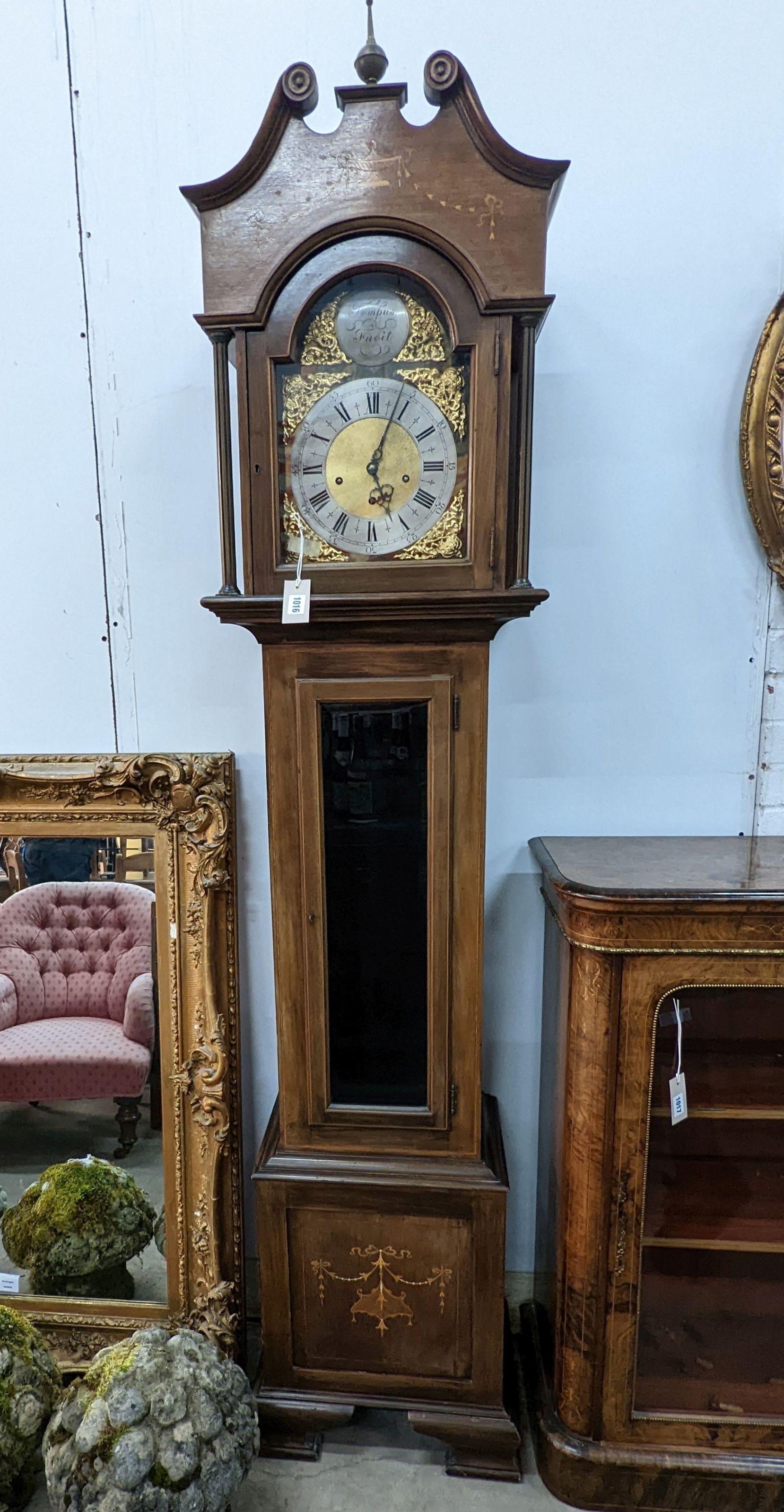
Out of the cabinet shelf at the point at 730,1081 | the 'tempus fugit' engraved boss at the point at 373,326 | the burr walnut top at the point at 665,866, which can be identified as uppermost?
the 'tempus fugit' engraved boss at the point at 373,326

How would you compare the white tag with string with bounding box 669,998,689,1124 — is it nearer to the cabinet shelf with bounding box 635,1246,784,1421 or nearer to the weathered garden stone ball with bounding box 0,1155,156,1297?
the cabinet shelf with bounding box 635,1246,784,1421

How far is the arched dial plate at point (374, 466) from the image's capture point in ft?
3.87

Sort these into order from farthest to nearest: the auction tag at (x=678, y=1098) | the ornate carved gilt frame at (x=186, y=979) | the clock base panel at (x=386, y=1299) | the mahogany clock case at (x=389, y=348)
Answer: the ornate carved gilt frame at (x=186, y=979) < the clock base panel at (x=386, y=1299) < the auction tag at (x=678, y=1098) < the mahogany clock case at (x=389, y=348)

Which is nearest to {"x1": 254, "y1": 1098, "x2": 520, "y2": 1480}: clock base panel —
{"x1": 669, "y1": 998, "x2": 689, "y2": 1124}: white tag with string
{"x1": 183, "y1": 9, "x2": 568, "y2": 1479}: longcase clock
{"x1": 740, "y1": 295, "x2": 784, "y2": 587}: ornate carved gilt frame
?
{"x1": 183, "y1": 9, "x2": 568, "y2": 1479}: longcase clock

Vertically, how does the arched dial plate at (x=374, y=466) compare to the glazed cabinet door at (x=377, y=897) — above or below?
above

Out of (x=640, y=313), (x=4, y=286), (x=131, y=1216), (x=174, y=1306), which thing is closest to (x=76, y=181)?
(x=4, y=286)

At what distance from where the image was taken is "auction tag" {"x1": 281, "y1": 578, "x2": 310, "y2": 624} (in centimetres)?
117

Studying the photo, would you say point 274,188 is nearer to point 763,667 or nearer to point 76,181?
point 76,181

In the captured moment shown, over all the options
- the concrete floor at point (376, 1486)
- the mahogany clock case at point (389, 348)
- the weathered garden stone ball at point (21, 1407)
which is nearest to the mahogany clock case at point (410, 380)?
the mahogany clock case at point (389, 348)

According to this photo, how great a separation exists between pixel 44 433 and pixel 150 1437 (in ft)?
5.64

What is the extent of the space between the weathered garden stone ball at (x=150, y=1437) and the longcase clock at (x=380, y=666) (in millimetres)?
167

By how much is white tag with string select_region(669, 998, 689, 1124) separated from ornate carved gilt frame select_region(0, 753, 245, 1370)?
81cm

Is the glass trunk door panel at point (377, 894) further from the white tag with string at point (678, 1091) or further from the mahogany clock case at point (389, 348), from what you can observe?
the white tag with string at point (678, 1091)

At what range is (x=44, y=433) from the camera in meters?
1.54
